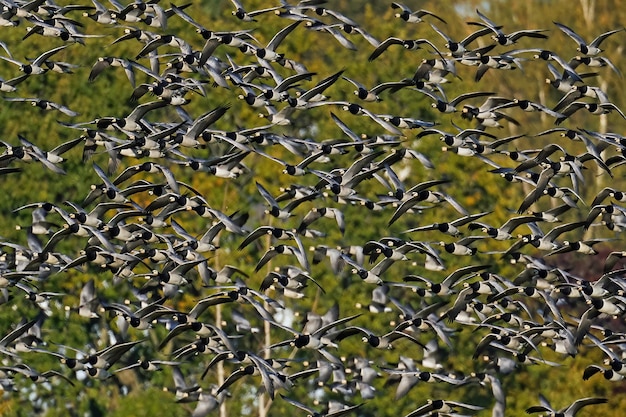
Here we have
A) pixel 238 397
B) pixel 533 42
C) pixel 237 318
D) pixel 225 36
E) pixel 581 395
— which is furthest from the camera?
pixel 533 42

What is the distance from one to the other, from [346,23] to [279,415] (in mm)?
24229

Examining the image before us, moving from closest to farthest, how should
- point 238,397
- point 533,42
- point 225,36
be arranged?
point 225,36, point 238,397, point 533,42

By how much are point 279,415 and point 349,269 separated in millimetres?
5946

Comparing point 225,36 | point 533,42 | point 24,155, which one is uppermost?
point 225,36

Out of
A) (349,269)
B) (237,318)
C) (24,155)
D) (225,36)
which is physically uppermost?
(225,36)

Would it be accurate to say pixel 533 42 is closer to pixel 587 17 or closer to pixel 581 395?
pixel 587 17

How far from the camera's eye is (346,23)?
1388 inches

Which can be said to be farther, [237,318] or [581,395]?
[581,395]

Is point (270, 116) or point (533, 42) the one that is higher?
point (270, 116)

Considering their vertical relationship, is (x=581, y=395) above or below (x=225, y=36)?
below

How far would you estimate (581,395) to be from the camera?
50.5m

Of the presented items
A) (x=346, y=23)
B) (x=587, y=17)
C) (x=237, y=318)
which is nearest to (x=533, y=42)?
(x=587, y=17)

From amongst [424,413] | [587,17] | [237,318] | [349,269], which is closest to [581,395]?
[349,269]

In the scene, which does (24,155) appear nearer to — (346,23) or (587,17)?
(346,23)
